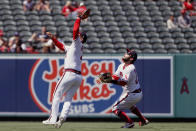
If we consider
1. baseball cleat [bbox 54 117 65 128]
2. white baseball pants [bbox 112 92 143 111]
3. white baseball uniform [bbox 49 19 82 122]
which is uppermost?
white baseball uniform [bbox 49 19 82 122]

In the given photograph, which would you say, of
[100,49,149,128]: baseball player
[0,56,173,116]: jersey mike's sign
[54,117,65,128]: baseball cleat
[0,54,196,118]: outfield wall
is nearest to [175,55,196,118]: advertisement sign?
[0,54,196,118]: outfield wall

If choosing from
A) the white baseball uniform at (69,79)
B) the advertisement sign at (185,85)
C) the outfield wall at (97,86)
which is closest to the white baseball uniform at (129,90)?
the white baseball uniform at (69,79)

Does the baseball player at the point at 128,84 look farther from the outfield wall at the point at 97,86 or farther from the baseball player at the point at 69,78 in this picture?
the outfield wall at the point at 97,86

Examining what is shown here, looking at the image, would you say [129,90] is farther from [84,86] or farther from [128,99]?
[84,86]

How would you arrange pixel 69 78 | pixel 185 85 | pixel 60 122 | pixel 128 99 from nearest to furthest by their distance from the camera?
pixel 60 122 < pixel 69 78 < pixel 128 99 < pixel 185 85

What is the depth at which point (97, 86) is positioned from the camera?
45.1ft

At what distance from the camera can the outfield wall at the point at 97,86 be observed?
13.6 m

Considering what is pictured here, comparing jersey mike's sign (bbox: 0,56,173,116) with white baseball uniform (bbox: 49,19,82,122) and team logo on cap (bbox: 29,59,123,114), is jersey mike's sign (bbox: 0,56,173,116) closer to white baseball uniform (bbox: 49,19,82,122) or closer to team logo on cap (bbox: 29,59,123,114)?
team logo on cap (bbox: 29,59,123,114)

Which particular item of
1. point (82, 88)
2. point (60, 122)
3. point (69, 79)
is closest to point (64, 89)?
point (69, 79)

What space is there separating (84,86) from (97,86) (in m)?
0.36

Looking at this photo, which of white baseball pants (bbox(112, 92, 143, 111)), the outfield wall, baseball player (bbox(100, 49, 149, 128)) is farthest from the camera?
the outfield wall

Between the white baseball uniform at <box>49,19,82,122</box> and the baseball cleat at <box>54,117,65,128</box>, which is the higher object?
the white baseball uniform at <box>49,19,82,122</box>

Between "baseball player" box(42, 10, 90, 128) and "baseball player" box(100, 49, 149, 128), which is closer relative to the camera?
"baseball player" box(42, 10, 90, 128)

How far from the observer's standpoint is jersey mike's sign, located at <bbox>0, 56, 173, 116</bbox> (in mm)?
13594
